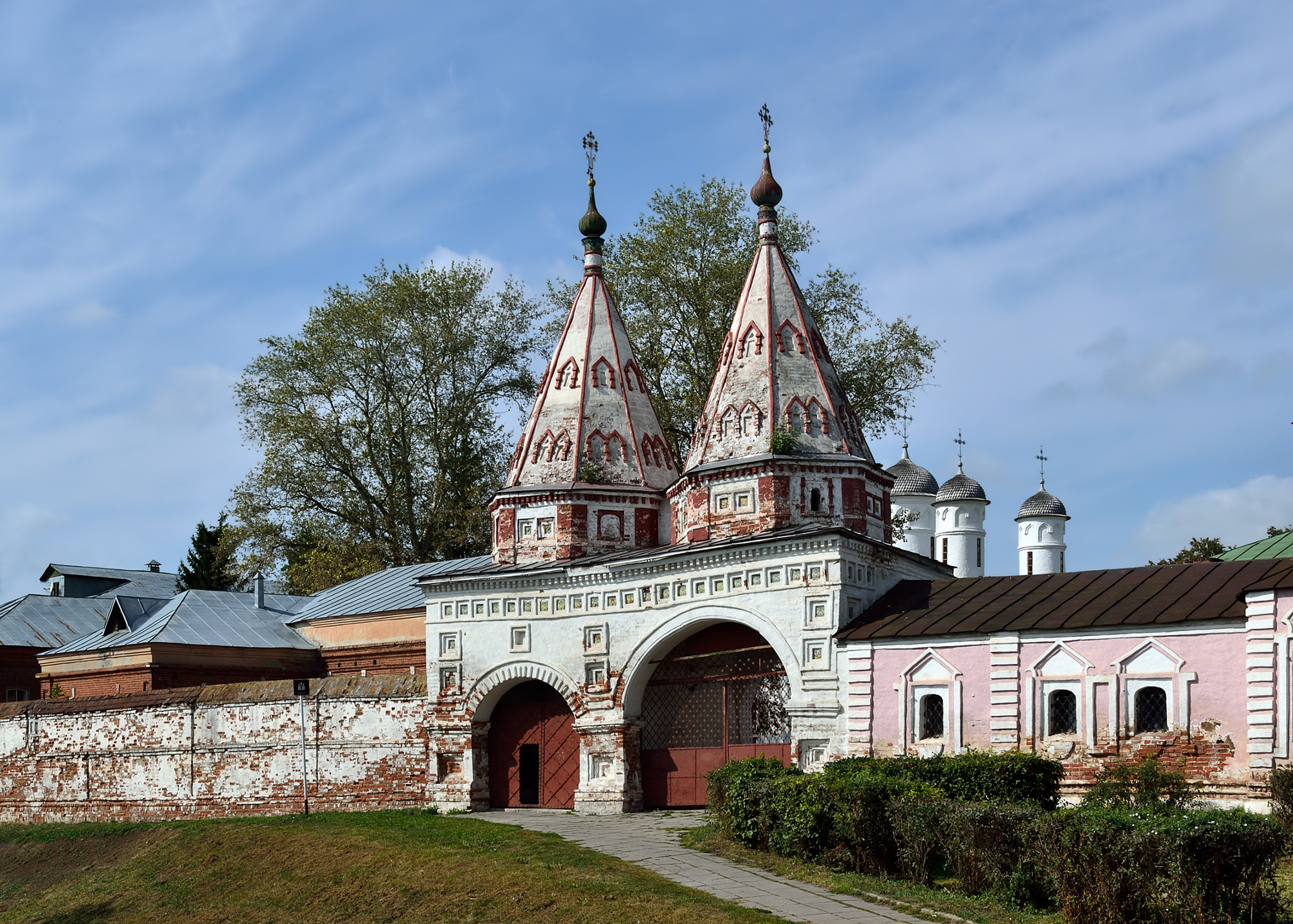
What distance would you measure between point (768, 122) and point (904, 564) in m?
8.39

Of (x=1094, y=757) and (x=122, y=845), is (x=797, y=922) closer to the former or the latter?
(x=1094, y=757)

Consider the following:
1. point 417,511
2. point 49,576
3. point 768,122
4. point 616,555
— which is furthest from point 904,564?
point 49,576

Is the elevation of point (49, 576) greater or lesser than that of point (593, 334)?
lesser

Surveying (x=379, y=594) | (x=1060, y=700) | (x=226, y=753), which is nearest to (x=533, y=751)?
(x=226, y=753)

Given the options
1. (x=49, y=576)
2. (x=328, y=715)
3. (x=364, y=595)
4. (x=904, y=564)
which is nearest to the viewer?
(x=904, y=564)

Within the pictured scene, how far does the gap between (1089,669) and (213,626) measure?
1797 cm

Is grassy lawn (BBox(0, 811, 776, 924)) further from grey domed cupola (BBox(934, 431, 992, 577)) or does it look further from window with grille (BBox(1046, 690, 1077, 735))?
grey domed cupola (BBox(934, 431, 992, 577))

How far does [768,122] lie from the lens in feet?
74.9

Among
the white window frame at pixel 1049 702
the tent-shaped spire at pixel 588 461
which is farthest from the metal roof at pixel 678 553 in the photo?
the white window frame at pixel 1049 702

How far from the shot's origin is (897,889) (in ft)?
36.1

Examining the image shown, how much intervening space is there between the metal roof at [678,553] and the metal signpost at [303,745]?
2.50m

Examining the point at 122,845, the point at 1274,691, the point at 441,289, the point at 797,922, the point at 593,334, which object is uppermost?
the point at 441,289

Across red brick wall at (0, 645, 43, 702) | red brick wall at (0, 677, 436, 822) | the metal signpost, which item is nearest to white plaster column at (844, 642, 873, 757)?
red brick wall at (0, 677, 436, 822)

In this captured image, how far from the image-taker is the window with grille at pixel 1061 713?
15695mm
